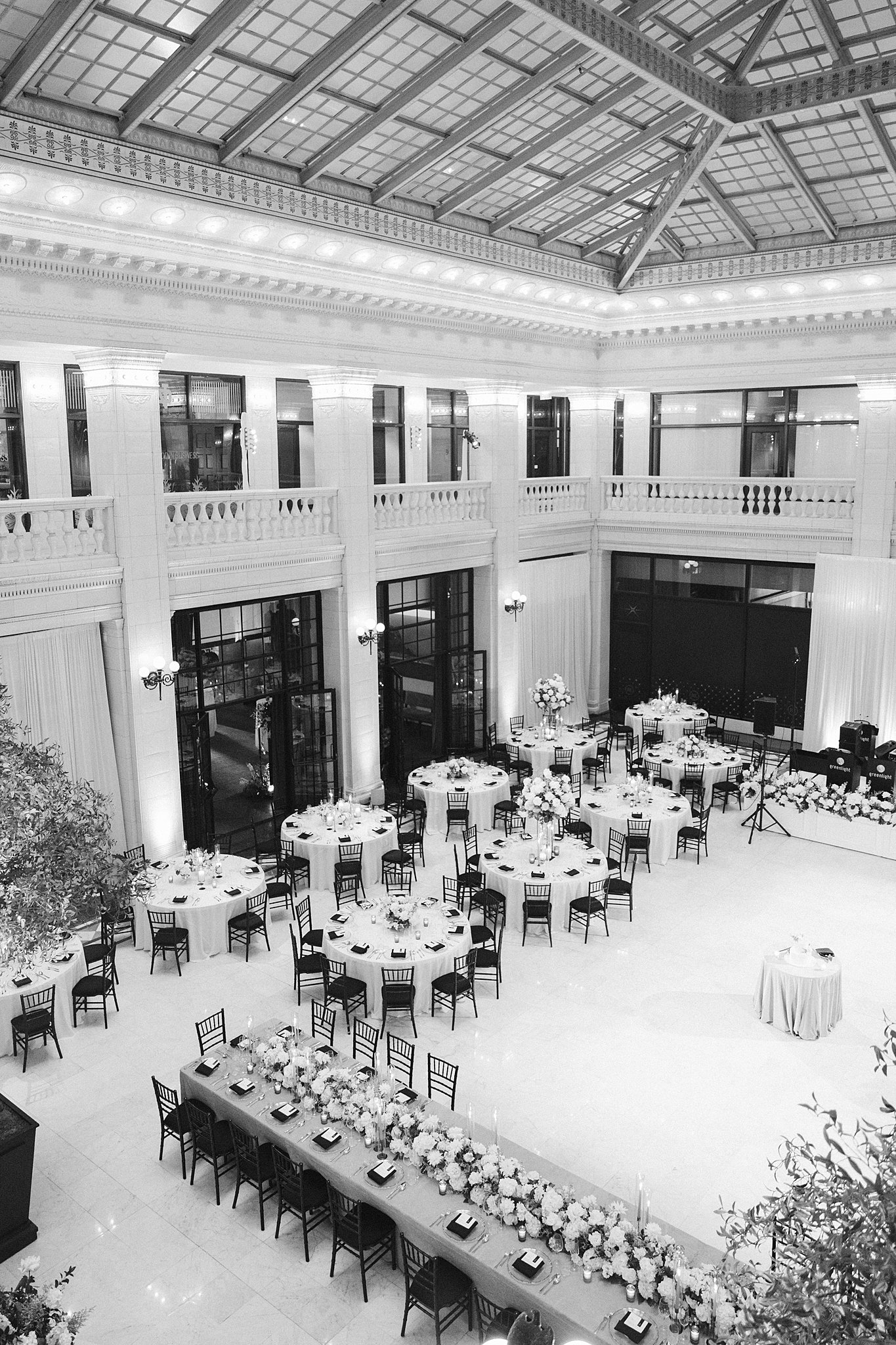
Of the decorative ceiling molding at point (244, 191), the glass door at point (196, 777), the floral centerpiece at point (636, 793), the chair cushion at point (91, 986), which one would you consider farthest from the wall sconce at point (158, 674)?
the floral centerpiece at point (636, 793)

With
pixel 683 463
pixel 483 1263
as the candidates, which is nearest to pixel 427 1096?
pixel 483 1263

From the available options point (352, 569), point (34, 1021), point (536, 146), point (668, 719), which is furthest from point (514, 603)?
point (34, 1021)

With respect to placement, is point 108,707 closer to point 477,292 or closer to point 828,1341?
point 477,292

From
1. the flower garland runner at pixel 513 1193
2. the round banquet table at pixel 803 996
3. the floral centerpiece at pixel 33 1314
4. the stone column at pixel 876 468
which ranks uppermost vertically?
the stone column at pixel 876 468

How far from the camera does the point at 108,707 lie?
13367 mm

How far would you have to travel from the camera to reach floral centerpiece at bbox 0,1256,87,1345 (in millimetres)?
5328

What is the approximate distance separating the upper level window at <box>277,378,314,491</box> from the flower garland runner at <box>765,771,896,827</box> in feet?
29.5

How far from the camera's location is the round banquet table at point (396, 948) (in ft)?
36.5

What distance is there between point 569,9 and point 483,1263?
10749 mm

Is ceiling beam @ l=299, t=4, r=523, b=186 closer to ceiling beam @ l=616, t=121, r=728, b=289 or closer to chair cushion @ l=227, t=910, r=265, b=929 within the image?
ceiling beam @ l=616, t=121, r=728, b=289

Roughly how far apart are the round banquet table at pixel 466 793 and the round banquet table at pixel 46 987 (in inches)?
248

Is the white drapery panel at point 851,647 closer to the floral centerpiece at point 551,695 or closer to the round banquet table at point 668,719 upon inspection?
the round banquet table at point 668,719

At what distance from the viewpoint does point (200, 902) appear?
12406 mm

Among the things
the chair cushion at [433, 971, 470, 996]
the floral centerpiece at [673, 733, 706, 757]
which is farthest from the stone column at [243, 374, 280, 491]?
the chair cushion at [433, 971, 470, 996]
